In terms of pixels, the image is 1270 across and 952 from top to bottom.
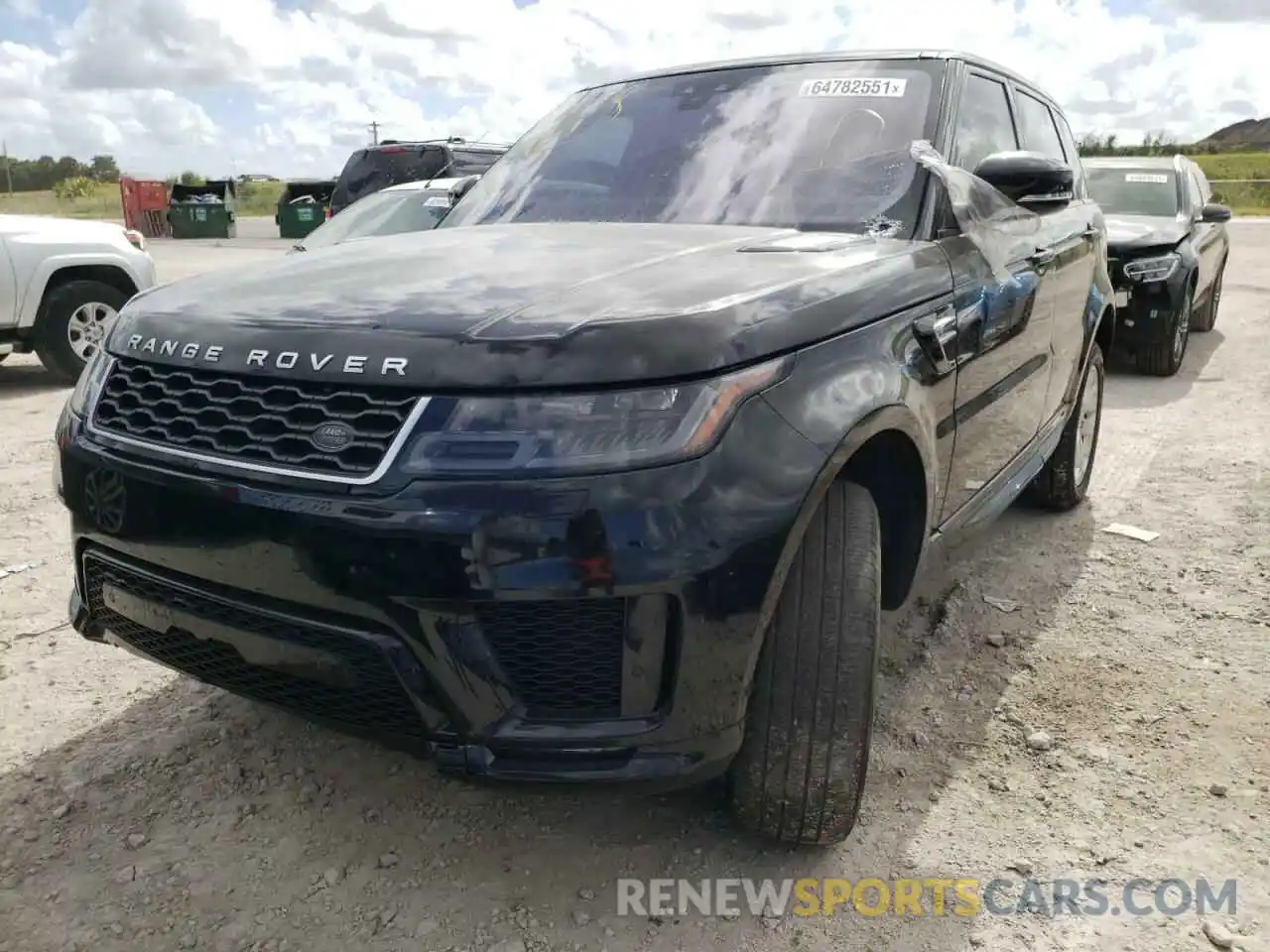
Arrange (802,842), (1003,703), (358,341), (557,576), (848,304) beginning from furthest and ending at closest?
(1003,703) → (802,842) → (848,304) → (358,341) → (557,576)

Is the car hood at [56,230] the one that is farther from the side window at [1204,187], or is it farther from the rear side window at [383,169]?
the side window at [1204,187]

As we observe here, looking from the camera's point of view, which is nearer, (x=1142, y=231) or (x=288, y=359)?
(x=288, y=359)

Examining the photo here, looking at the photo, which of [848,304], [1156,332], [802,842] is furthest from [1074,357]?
[1156,332]

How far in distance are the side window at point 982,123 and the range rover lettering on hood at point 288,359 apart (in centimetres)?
189

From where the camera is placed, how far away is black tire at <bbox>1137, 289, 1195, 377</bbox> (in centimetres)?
743

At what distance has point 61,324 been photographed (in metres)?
7.31

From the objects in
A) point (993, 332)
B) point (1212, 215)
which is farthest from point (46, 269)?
point (1212, 215)

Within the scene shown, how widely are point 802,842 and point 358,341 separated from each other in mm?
1390

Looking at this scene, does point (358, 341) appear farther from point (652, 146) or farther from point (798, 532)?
point (652, 146)

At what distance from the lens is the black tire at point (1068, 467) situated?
4297 mm

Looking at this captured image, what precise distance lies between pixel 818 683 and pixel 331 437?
1.02m

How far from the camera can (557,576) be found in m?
1.70

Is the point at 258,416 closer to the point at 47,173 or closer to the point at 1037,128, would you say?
the point at 1037,128

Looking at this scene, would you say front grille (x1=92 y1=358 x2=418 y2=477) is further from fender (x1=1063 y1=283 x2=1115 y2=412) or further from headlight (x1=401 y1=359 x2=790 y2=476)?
fender (x1=1063 y1=283 x2=1115 y2=412)
